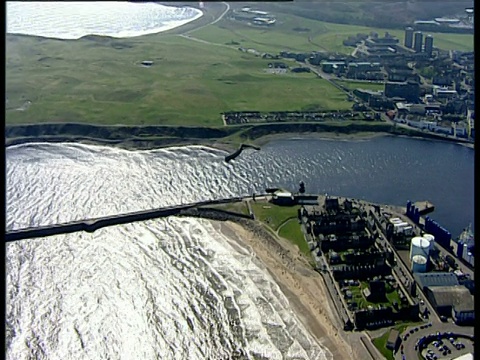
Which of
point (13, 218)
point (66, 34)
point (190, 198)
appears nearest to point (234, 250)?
point (190, 198)

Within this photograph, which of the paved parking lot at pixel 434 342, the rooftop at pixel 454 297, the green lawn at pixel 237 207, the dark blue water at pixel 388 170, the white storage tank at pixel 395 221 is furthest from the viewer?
the dark blue water at pixel 388 170

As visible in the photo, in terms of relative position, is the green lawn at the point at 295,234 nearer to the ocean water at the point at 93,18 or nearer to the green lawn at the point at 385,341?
the green lawn at the point at 385,341

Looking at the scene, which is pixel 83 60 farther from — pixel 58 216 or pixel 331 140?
pixel 58 216

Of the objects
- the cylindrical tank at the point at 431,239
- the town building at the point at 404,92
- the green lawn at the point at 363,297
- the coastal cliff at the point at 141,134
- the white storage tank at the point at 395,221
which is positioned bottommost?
the green lawn at the point at 363,297

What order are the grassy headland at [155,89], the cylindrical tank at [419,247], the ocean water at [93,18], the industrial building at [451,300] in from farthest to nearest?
1. the ocean water at [93,18]
2. the grassy headland at [155,89]
3. the cylindrical tank at [419,247]
4. the industrial building at [451,300]

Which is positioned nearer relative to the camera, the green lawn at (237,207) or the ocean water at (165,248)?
the ocean water at (165,248)

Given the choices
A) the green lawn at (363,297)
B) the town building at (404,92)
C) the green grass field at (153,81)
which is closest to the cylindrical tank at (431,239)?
the green lawn at (363,297)
